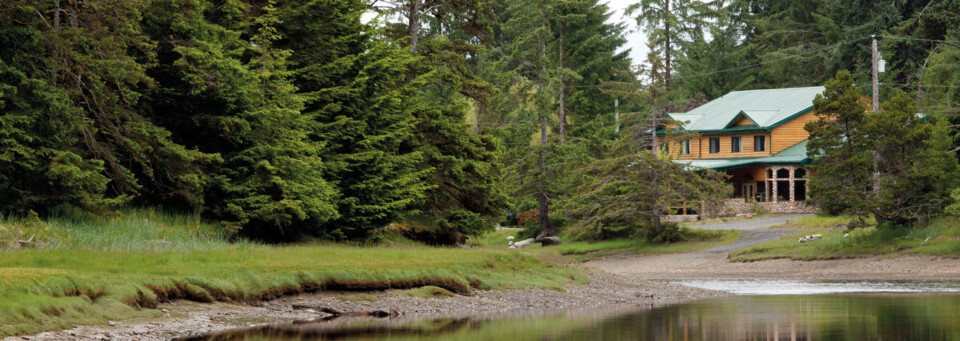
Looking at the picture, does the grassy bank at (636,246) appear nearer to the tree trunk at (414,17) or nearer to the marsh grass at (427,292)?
the tree trunk at (414,17)

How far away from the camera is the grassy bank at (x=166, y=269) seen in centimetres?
1558

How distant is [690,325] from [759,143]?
168 ft

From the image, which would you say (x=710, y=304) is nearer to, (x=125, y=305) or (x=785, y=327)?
(x=785, y=327)

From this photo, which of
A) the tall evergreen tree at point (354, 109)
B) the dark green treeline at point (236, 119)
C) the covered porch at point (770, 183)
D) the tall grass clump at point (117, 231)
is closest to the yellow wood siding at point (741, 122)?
the covered porch at point (770, 183)

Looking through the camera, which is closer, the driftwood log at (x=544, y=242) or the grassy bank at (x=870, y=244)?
the grassy bank at (x=870, y=244)

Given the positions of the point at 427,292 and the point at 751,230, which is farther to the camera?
the point at 751,230

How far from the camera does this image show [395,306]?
21.8 m

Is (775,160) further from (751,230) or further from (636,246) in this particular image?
(636,246)

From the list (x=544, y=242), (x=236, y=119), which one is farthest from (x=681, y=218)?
(x=236, y=119)

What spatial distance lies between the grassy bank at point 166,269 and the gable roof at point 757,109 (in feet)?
139

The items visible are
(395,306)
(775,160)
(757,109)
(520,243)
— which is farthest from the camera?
(757,109)

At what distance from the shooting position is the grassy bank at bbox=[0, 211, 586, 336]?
15.6m

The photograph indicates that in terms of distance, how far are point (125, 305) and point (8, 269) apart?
182cm

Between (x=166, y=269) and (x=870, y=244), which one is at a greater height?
(x=870, y=244)
